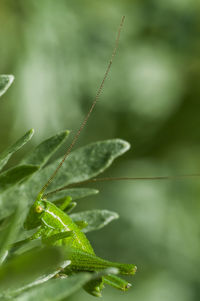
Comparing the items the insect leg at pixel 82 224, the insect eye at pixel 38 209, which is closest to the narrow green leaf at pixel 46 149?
the insect leg at pixel 82 224

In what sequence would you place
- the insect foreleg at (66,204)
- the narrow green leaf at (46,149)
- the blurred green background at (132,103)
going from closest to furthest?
the narrow green leaf at (46,149) → the insect foreleg at (66,204) → the blurred green background at (132,103)

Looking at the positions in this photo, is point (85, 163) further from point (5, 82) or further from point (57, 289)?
point (57, 289)

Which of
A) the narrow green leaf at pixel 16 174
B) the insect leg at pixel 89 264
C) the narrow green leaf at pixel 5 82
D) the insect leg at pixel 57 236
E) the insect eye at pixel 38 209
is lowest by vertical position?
the insect leg at pixel 89 264

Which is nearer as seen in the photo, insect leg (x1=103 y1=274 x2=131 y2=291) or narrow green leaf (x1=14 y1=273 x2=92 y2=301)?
narrow green leaf (x1=14 y1=273 x2=92 y2=301)

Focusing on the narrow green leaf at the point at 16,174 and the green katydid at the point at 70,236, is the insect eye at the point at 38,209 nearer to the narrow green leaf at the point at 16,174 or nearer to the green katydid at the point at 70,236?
the green katydid at the point at 70,236

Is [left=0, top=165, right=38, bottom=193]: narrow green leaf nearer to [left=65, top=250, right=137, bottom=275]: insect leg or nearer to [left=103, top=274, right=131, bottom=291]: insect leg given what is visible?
[left=65, top=250, right=137, bottom=275]: insect leg

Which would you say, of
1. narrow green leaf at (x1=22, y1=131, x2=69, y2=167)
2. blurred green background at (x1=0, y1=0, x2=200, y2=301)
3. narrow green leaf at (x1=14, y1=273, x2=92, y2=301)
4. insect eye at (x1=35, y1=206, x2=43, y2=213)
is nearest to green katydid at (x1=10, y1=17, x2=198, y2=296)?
insect eye at (x1=35, y1=206, x2=43, y2=213)
